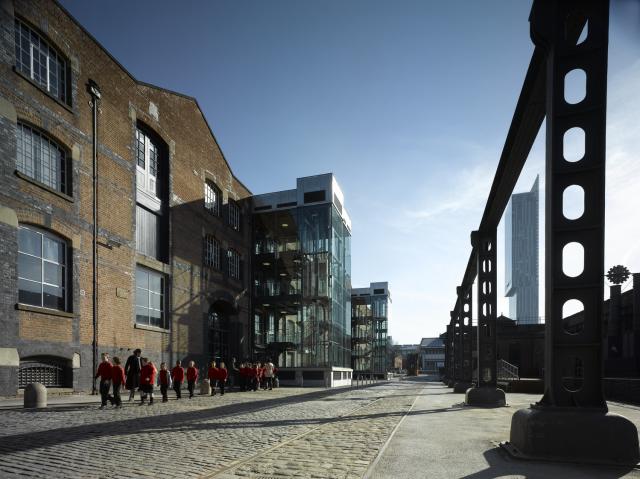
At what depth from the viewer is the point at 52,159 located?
1797cm

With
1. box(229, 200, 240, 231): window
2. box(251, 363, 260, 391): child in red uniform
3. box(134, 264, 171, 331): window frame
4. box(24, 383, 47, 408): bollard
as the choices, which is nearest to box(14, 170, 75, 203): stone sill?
box(134, 264, 171, 331): window frame

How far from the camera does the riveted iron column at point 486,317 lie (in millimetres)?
15773

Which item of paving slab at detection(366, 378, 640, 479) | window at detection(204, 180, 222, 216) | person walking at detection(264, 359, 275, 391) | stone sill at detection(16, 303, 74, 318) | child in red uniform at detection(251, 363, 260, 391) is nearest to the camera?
paving slab at detection(366, 378, 640, 479)

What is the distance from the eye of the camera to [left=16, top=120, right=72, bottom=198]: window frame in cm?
1659

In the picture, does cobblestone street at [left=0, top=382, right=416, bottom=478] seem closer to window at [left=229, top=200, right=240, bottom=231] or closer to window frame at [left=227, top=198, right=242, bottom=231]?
window frame at [left=227, top=198, right=242, bottom=231]

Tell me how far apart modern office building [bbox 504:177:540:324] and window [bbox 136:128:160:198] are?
132101mm

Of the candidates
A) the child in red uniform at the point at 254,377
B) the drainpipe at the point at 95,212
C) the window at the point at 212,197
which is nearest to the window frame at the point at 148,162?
the drainpipe at the point at 95,212

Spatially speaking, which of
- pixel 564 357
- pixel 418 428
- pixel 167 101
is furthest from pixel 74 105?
pixel 564 357

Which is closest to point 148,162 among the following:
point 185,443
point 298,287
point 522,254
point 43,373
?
point 43,373

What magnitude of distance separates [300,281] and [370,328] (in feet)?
131

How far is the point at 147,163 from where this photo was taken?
24547 mm

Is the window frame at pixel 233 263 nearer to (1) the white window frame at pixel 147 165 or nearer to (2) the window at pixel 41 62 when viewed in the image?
(1) the white window frame at pixel 147 165

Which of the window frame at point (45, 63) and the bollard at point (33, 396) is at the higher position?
the window frame at point (45, 63)

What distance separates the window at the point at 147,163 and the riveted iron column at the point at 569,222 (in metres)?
20.5
